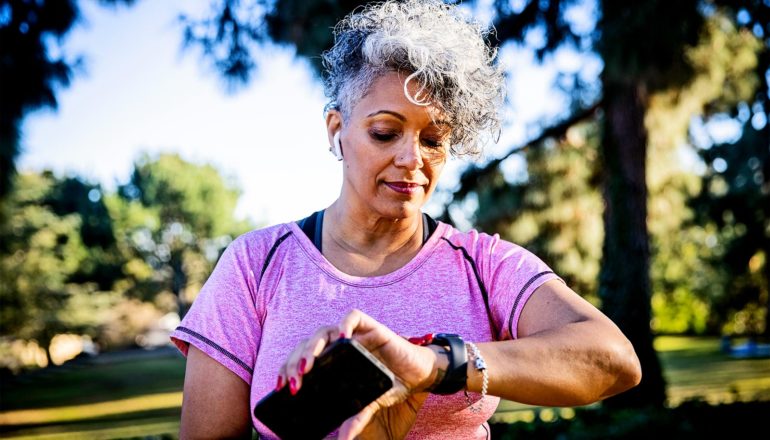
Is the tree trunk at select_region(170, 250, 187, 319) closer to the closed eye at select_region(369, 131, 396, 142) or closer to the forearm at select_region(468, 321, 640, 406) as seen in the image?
the closed eye at select_region(369, 131, 396, 142)

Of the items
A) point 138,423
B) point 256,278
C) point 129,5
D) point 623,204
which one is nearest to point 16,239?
point 138,423

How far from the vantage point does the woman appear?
1565 millimetres

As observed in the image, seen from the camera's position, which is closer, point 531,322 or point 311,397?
point 311,397

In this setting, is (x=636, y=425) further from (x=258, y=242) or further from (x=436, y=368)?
(x=436, y=368)

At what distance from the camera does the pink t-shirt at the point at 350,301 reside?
171 cm

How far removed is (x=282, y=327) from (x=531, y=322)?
0.61 meters

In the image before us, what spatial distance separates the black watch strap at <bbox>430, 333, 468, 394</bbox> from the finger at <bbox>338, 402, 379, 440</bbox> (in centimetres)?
14

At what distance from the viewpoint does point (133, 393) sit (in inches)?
1012

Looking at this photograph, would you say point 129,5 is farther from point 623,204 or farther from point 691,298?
point 691,298

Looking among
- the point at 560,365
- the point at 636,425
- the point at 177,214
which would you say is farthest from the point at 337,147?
the point at 177,214

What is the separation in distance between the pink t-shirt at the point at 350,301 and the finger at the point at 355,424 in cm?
31

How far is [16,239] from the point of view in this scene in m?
31.5

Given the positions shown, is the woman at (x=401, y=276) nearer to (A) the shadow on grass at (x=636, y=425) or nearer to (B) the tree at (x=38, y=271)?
(A) the shadow on grass at (x=636, y=425)

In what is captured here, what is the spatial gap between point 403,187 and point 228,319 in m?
0.56
